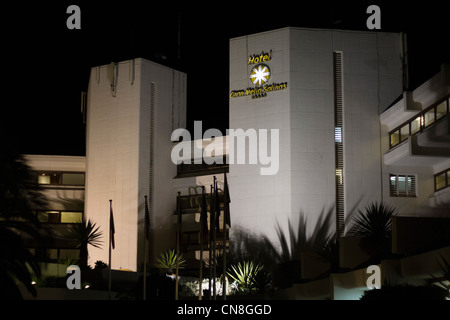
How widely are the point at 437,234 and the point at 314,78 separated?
31.3m

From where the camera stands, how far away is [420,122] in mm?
54969

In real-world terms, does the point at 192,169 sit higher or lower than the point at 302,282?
higher

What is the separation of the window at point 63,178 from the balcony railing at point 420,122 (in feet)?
109

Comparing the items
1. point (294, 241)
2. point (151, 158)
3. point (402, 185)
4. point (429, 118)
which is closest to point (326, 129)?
point (402, 185)

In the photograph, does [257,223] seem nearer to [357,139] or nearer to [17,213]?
[357,139]

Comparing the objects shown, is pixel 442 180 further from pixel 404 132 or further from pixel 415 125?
pixel 415 125

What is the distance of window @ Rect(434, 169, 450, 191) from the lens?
58156mm

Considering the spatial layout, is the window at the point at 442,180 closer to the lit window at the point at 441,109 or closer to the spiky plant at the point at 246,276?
the lit window at the point at 441,109

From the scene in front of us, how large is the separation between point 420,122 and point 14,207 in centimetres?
4250

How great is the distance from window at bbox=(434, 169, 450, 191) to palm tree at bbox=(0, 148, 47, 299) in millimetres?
45543

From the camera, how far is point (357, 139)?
61.9 meters

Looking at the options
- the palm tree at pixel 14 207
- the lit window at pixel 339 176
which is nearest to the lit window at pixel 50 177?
the lit window at pixel 339 176

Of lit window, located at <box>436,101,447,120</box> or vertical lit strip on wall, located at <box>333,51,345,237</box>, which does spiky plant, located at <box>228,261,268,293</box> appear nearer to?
vertical lit strip on wall, located at <box>333,51,345,237</box>
